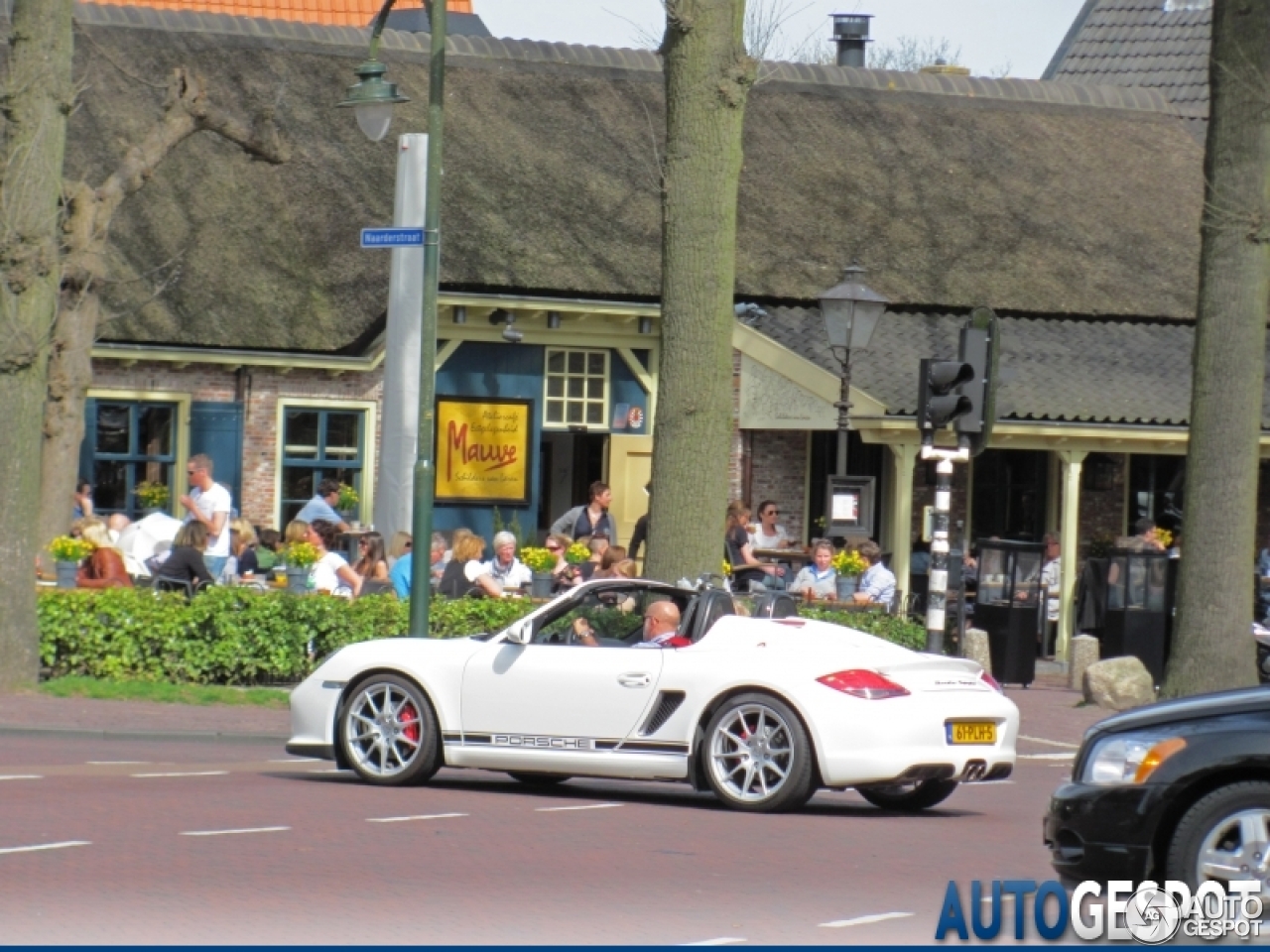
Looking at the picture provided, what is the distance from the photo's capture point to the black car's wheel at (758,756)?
12.2 meters

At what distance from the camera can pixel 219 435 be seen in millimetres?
26797

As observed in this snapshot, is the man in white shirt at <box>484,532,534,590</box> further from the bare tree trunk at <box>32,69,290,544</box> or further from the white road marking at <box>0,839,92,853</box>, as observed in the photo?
the white road marking at <box>0,839,92,853</box>

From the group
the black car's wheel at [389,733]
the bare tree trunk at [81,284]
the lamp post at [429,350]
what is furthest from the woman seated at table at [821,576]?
the black car's wheel at [389,733]

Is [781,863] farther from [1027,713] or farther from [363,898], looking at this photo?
[1027,713]

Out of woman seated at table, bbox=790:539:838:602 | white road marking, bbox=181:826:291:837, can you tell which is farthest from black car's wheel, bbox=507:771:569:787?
woman seated at table, bbox=790:539:838:602

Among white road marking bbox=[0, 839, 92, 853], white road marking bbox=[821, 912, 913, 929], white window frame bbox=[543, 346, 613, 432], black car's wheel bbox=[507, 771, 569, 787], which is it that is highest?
white window frame bbox=[543, 346, 613, 432]

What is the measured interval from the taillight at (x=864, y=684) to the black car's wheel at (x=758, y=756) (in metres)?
0.29

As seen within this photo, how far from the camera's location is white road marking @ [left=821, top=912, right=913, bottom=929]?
852 cm

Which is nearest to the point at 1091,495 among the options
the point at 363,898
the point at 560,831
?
the point at 560,831

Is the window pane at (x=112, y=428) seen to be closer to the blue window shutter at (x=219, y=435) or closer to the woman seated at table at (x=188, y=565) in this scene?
the blue window shutter at (x=219, y=435)

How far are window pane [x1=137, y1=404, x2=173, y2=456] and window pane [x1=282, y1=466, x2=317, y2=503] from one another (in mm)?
1505

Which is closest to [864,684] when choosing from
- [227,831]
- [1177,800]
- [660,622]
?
[660,622]

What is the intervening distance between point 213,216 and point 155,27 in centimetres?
500

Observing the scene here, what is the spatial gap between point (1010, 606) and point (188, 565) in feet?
27.6
